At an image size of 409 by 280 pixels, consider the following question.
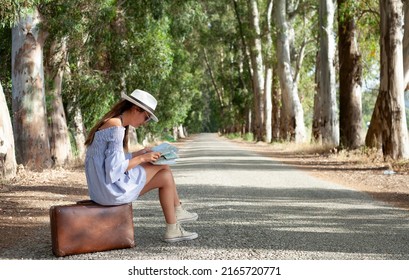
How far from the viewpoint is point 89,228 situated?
5.87 meters

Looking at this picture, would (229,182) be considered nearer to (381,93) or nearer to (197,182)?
(197,182)

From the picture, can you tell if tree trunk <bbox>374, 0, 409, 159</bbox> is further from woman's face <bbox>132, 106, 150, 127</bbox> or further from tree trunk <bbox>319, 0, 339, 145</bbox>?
woman's face <bbox>132, 106, 150, 127</bbox>

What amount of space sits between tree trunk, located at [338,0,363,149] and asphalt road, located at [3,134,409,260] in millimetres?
8767

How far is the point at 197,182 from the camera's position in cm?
1345

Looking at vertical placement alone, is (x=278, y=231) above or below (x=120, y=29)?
below

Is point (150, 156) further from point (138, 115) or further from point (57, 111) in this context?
point (57, 111)

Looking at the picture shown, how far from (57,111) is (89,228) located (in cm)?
1419

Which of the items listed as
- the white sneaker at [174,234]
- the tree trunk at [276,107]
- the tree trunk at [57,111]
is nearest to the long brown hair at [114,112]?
the white sneaker at [174,234]

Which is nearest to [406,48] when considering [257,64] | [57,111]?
[57,111]

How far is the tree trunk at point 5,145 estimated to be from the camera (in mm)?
12992

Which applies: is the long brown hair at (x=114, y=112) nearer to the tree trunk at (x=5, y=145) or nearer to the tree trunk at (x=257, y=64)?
the tree trunk at (x=5, y=145)

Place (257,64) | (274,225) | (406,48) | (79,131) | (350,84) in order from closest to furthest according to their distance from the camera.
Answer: (274,225)
(406,48)
(350,84)
(79,131)
(257,64)

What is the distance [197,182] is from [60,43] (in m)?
8.09

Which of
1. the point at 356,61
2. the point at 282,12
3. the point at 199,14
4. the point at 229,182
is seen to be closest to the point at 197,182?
the point at 229,182
